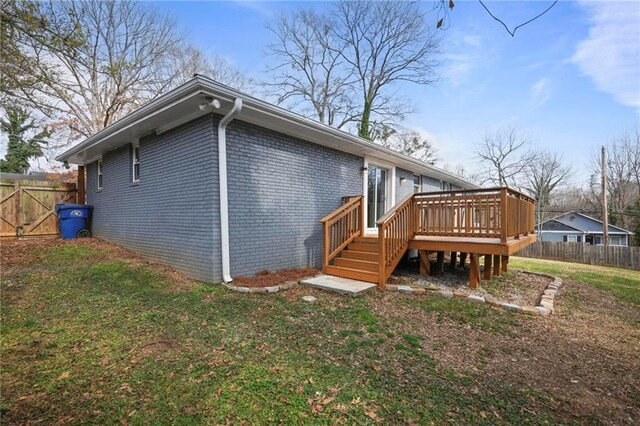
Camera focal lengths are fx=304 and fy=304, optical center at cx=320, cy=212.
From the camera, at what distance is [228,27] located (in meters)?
7.56

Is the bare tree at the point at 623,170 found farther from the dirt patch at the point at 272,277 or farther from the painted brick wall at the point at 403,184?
the dirt patch at the point at 272,277

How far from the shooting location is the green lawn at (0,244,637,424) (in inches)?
92.8

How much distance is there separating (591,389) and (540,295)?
12.4 ft

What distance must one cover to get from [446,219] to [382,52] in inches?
764

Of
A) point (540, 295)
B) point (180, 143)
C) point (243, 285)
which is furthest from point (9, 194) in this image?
point (540, 295)

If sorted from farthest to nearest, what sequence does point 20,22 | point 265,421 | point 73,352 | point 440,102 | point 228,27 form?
point 440,102
point 228,27
point 20,22
point 73,352
point 265,421

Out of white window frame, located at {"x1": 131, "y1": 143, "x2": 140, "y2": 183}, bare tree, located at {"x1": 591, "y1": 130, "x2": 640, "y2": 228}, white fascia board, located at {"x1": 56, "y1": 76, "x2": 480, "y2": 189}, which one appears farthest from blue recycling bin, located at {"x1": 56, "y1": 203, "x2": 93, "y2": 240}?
bare tree, located at {"x1": 591, "y1": 130, "x2": 640, "y2": 228}

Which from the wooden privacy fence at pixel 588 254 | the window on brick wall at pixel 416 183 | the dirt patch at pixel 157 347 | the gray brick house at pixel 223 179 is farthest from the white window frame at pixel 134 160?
the wooden privacy fence at pixel 588 254

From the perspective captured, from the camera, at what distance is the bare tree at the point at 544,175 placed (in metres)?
30.9

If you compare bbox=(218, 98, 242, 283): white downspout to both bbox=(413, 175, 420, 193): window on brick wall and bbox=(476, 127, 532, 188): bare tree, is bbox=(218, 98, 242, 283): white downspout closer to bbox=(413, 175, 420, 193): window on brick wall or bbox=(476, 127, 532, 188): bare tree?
bbox=(413, 175, 420, 193): window on brick wall

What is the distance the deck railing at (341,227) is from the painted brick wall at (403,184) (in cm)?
315

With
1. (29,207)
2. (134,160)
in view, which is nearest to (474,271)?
(134,160)

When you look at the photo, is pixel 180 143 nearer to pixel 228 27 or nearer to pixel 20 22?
pixel 20 22

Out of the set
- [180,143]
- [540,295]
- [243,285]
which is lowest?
[540,295]
